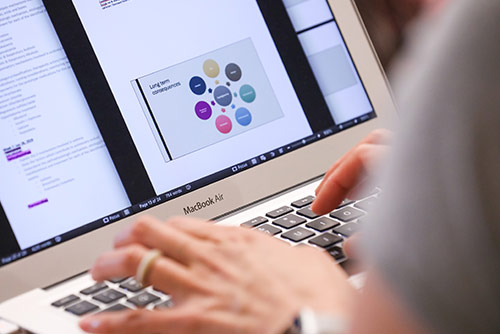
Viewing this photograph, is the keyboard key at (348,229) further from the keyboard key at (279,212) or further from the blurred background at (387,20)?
the blurred background at (387,20)

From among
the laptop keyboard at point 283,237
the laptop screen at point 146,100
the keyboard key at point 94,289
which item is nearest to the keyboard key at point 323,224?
the laptop keyboard at point 283,237

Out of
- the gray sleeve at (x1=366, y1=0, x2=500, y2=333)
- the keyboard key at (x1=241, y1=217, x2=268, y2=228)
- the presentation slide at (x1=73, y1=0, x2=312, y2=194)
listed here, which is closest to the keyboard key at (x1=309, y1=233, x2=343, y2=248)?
the keyboard key at (x1=241, y1=217, x2=268, y2=228)

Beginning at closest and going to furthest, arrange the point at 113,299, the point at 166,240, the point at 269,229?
the point at 166,240 → the point at 113,299 → the point at 269,229

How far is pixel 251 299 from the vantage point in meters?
0.59

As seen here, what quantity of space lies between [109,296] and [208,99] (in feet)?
1.03

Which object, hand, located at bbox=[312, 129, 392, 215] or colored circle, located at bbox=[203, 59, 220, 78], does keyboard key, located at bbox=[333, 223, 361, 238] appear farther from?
colored circle, located at bbox=[203, 59, 220, 78]

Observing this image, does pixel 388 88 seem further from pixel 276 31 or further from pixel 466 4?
pixel 466 4

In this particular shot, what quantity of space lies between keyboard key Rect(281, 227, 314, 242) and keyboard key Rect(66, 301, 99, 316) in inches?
9.3

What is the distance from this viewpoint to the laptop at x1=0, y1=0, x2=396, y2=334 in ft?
2.84

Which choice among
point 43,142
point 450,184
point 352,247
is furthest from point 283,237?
point 450,184

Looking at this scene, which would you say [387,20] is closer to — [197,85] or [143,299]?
[197,85]

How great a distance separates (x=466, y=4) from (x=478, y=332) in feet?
0.54

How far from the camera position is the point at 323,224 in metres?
0.84

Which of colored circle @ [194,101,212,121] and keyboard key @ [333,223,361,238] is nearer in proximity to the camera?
keyboard key @ [333,223,361,238]
